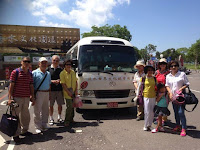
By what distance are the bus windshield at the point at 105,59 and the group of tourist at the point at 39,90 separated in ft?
2.90

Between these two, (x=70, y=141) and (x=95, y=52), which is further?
(x=95, y=52)

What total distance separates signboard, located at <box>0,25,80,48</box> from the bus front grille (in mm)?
28960

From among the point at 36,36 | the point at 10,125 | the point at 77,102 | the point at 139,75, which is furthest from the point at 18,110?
the point at 36,36

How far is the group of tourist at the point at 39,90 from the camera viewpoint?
420 centimetres

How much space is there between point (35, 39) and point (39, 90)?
1173 inches

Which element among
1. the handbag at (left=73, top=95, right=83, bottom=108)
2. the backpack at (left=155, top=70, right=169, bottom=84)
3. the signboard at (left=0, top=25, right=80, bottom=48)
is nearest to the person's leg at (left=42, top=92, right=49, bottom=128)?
the handbag at (left=73, top=95, right=83, bottom=108)

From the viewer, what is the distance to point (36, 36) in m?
32.2

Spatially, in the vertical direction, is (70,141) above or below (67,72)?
below

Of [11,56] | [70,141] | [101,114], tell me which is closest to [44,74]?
[70,141]

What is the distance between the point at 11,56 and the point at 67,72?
26.4 m

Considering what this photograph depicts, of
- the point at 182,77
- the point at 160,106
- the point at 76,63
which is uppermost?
the point at 76,63

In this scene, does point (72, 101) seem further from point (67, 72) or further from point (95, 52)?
point (95, 52)

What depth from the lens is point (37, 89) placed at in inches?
181

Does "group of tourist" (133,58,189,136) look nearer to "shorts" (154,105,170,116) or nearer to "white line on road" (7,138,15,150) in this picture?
"shorts" (154,105,170,116)
